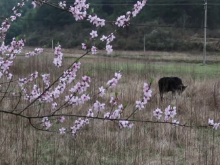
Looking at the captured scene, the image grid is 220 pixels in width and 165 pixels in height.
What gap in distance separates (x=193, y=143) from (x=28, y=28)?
46.8 meters

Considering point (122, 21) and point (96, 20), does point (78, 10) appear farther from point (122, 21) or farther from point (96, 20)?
point (122, 21)

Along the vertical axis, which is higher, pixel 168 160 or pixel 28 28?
pixel 28 28

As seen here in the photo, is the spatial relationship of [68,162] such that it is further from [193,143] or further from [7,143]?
[193,143]

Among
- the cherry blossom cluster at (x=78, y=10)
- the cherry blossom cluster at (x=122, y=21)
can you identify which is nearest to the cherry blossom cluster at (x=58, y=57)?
the cherry blossom cluster at (x=78, y=10)

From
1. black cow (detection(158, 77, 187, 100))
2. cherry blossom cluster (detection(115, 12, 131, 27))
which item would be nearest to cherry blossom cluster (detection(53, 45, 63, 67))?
cherry blossom cluster (detection(115, 12, 131, 27))

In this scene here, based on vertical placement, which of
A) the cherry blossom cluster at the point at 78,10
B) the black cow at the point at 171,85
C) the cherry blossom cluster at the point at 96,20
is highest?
the cherry blossom cluster at the point at 78,10

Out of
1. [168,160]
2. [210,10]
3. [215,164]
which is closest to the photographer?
[215,164]

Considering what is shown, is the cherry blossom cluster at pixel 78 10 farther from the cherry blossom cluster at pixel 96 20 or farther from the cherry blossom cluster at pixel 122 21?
the cherry blossom cluster at pixel 122 21

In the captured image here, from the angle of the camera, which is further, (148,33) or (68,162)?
(148,33)

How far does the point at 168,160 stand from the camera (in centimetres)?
361

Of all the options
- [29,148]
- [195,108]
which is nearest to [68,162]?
[29,148]

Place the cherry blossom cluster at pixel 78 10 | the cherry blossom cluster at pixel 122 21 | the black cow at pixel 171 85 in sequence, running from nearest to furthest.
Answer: the cherry blossom cluster at pixel 78 10 < the cherry blossom cluster at pixel 122 21 < the black cow at pixel 171 85

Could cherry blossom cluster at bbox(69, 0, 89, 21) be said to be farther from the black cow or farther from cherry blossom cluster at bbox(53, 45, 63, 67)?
the black cow

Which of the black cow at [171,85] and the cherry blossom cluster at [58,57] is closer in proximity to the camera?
the cherry blossom cluster at [58,57]
